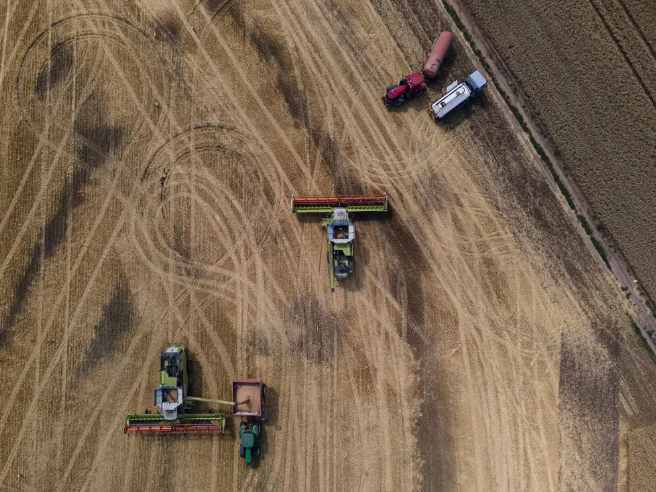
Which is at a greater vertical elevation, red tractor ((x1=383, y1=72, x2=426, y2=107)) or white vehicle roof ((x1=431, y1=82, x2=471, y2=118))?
red tractor ((x1=383, y1=72, x2=426, y2=107))

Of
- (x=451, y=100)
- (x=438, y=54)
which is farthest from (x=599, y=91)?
(x=438, y=54)

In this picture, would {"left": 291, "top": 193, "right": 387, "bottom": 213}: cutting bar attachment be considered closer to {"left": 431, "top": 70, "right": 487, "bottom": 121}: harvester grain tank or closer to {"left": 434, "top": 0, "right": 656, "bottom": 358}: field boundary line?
{"left": 431, "top": 70, "right": 487, "bottom": 121}: harvester grain tank

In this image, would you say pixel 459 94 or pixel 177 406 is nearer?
pixel 177 406

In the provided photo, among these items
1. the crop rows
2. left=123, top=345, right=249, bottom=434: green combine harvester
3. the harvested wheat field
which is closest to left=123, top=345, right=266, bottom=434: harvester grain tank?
left=123, top=345, right=249, bottom=434: green combine harvester

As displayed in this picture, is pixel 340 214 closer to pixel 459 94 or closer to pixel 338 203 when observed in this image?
pixel 338 203

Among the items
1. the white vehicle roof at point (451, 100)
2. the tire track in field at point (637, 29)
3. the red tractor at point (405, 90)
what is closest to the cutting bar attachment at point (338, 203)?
the red tractor at point (405, 90)

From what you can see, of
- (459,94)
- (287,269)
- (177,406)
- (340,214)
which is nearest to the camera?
(177,406)
